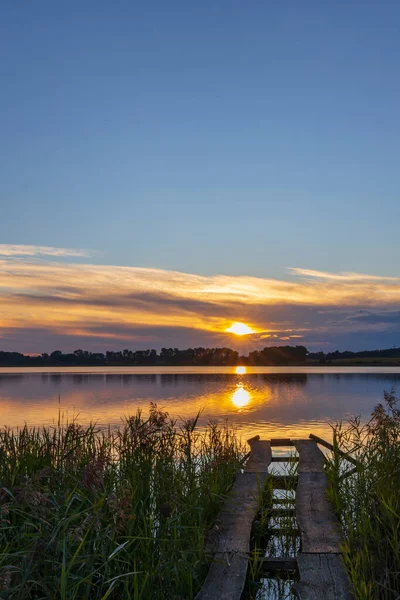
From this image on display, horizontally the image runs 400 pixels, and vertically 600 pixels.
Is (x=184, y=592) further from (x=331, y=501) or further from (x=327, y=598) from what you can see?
(x=331, y=501)

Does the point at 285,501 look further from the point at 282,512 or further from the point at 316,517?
the point at 316,517

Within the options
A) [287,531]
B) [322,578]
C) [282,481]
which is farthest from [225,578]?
[282,481]

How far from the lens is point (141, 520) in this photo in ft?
22.8

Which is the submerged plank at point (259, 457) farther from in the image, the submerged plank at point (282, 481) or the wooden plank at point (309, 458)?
the wooden plank at point (309, 458)

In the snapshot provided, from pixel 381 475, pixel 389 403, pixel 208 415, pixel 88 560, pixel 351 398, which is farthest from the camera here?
pixel 351 398

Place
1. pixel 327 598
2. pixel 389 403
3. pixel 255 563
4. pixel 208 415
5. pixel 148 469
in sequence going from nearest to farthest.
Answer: pixel 327 598 → pixel 255 563 → pixel 148 469 → pixel 389 403 → pixel 208 415

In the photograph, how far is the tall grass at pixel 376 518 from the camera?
5555 mm

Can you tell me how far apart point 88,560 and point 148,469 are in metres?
3.15

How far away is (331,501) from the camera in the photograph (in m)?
8.45

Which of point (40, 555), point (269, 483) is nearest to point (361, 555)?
point (40, 555)

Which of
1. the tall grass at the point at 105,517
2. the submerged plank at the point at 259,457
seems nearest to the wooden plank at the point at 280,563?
the tall grass at the point at 105,517

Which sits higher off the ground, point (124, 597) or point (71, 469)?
point (71, 469)

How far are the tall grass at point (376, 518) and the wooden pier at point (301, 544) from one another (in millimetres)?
190

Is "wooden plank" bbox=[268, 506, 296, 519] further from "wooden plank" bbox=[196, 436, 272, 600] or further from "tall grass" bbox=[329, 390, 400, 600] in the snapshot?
"tall grass" bbox=[329, 390, 400, 600]
